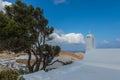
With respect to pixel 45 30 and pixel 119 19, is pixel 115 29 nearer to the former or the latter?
pixel 119 19

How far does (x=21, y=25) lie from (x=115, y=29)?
889 centimetres

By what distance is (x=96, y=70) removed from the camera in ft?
31.9

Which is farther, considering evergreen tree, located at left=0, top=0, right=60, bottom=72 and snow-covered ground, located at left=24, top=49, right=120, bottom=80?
evergreen tree, located at left=0, top=0, right=60, bottom=72

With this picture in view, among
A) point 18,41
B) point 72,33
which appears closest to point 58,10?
point 72,33

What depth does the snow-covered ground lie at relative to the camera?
8.75m

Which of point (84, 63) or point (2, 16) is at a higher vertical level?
point (2, 16)

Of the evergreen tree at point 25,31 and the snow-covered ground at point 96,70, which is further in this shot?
the evergreen tree at point 25,31

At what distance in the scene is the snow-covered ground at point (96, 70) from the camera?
875 cm

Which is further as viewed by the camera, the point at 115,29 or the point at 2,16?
the point at 115,29

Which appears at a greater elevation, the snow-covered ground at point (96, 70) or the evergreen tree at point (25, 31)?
the evergreen tree at point (25, 31)

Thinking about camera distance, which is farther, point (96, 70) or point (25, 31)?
point (25, 31)

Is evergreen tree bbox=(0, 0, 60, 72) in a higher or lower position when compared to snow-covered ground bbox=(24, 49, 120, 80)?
higher

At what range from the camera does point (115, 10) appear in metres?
17.7

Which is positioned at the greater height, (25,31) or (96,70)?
(25,31)
